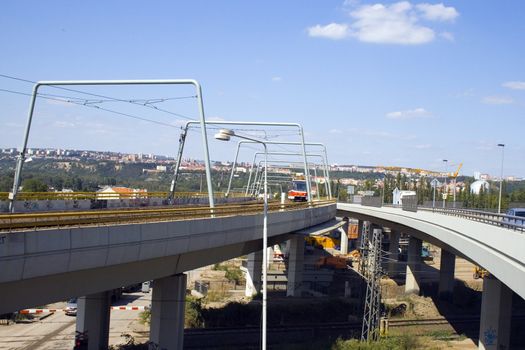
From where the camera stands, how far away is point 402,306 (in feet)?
151

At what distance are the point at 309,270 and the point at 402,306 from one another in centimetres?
1366

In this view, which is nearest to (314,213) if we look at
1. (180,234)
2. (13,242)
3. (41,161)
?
(180,234)

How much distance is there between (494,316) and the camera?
1140 inches

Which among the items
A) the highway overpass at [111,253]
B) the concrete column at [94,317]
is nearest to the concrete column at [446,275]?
the highway overpass at [111,253]

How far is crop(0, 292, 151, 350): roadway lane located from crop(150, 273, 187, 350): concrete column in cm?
790

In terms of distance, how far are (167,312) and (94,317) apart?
4445mm

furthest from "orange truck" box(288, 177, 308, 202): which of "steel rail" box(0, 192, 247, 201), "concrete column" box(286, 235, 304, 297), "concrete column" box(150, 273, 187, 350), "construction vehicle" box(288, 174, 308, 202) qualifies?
"concrete column" box(150, 273, 187, 350)

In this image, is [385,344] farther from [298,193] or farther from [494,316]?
[298,193]

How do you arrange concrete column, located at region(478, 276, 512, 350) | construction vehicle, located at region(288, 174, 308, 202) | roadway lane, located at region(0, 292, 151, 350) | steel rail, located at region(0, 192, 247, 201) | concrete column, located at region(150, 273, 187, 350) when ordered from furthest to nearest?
construction vehicle, located at region(288, 174, 308, 202) < roadway lane, located at region(0, 292, 151, 350) < concrete column, located at region(478, 276, 512, 350) < steel rail, located at region(0, 192, 247, 201) < concrete column, located at region(150, 273, 187, 350)

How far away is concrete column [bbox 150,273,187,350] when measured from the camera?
2405 centimetres

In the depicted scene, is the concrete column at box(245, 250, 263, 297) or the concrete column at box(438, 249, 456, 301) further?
the concrete column at box(438, 249, 456, 301)

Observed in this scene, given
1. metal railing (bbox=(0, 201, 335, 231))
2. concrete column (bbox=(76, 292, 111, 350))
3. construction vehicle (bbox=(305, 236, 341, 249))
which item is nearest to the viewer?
metal railing (bbox=(0, 201, 335, 231))

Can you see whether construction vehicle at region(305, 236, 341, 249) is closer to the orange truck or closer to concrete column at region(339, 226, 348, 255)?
concrete column at region(339, 226, 348, 255)

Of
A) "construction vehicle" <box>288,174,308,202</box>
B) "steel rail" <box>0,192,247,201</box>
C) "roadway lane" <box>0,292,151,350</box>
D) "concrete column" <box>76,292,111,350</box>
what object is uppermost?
"construction vehicle" <box>288,174,308,202</box>
